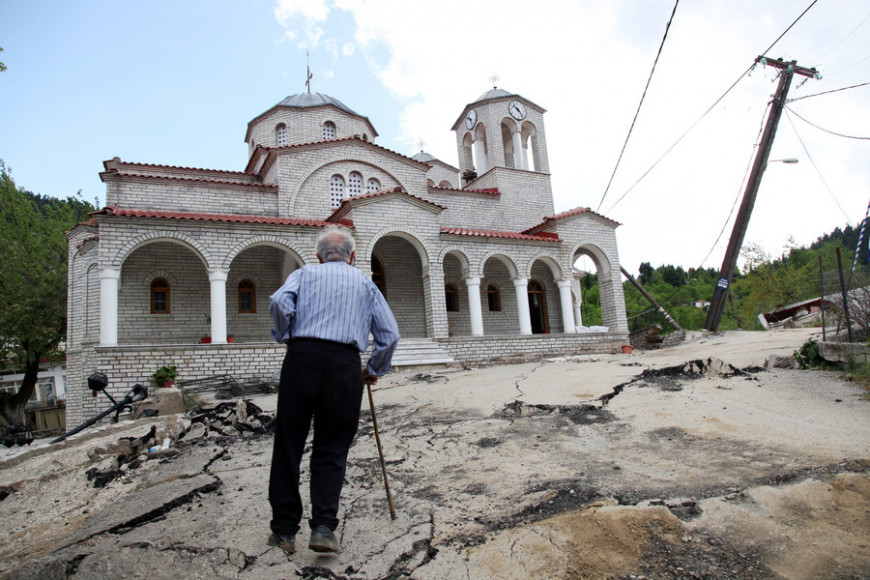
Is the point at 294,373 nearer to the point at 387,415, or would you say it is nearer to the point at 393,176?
the point at 387,415

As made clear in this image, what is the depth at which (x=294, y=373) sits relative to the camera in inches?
101

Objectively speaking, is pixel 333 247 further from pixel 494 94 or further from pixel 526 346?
pixel 494 94

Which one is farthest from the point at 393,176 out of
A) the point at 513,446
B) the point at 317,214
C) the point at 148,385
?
the point at 513,446

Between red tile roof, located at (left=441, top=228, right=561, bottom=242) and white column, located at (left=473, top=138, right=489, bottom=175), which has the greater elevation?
white column, located at (left=473, top=138, right=489, bottom=175)

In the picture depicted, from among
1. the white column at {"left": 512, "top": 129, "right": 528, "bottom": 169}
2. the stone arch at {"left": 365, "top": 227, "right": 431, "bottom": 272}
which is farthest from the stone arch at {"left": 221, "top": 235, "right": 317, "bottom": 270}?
the white column at {"left": 512, "top": 129, "right": 528, "bottom": 169}

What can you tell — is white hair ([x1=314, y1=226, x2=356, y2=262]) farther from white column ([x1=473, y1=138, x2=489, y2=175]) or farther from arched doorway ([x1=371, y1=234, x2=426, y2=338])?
white column ([x1=473, y1=138, x2=489, y2=175])

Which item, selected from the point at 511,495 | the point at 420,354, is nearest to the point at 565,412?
the point at 511,495

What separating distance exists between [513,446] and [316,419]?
209cm

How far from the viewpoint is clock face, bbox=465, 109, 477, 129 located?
66.4 ft

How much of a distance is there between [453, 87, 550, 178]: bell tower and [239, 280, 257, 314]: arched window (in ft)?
32.1

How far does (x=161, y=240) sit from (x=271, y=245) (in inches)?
99.3

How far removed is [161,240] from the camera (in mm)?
12125

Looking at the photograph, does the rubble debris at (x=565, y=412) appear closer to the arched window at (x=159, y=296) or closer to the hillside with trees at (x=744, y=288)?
the arched window at (x=159, y=296)

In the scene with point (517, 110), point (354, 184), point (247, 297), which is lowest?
point (247, 297)
